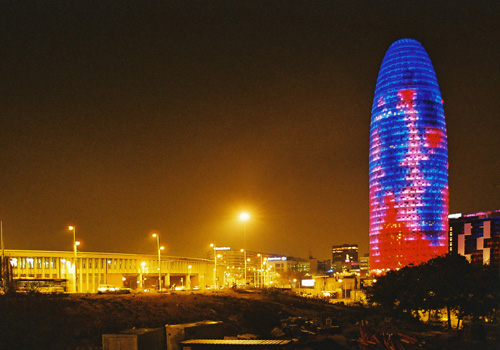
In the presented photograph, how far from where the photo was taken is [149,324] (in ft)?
126

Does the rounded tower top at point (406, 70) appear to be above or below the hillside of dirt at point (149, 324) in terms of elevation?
above

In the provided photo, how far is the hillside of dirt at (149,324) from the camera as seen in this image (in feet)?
102

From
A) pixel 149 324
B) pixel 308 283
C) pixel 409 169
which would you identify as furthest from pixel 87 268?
pixel 409 169

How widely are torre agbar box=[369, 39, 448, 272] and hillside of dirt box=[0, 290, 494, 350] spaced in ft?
440

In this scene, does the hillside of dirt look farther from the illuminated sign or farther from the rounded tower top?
the rounded tower top

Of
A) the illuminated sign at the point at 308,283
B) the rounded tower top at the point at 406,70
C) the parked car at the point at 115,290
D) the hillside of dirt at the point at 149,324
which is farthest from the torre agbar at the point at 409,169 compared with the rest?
the hillside of dirt at the point at 149,324

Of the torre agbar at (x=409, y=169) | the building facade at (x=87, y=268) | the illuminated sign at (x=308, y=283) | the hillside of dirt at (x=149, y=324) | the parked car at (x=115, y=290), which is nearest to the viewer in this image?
the hillside of dirt at (x=149, y=324)

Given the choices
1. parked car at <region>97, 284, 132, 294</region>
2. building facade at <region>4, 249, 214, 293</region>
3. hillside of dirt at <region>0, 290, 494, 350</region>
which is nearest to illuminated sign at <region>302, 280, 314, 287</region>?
building facade at <region>4, 249, 214, 293</region>

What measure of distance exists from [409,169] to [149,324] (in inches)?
6181

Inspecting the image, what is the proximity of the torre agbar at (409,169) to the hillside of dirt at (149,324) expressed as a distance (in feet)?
440

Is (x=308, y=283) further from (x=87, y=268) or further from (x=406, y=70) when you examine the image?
(x=406, y=70)

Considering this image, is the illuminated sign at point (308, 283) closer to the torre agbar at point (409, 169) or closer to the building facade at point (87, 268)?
the building facade at point (87, 268)

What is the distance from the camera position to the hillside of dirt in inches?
1227

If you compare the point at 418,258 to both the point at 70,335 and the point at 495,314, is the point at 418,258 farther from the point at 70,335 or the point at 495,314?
the point at 70,335
